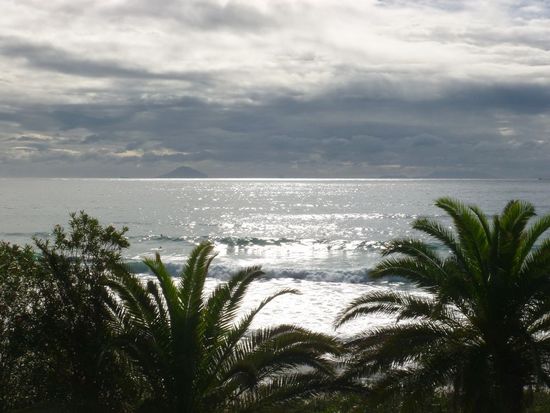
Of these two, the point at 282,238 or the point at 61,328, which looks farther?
the point at 282,238

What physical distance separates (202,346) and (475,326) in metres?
4.28

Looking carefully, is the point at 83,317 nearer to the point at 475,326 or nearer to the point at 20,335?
the point at 20,335

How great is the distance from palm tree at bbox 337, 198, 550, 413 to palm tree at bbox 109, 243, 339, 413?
105 cm

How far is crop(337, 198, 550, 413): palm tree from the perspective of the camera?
32.9 feet

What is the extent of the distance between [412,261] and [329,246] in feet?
146

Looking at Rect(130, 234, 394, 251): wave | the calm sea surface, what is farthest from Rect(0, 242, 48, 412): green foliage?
Rect(130, 234, 394, 251): wave

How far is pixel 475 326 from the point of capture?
411 inches

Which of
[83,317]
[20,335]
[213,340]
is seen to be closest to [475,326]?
[213,340]

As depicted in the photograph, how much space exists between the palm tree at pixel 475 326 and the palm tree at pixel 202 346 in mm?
1048

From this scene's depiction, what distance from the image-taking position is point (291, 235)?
211ft

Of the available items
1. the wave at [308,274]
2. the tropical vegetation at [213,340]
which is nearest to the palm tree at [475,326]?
the tropical vegetation at [213,340]

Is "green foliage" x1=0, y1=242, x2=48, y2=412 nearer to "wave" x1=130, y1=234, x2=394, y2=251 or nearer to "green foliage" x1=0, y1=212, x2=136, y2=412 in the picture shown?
"green foliage" x1=0, y1=212, x2=136, y2=412

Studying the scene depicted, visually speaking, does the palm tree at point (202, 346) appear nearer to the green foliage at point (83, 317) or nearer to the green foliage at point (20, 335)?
the green foliage at point (83, 317)

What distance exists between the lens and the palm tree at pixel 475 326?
10031 millimetres
